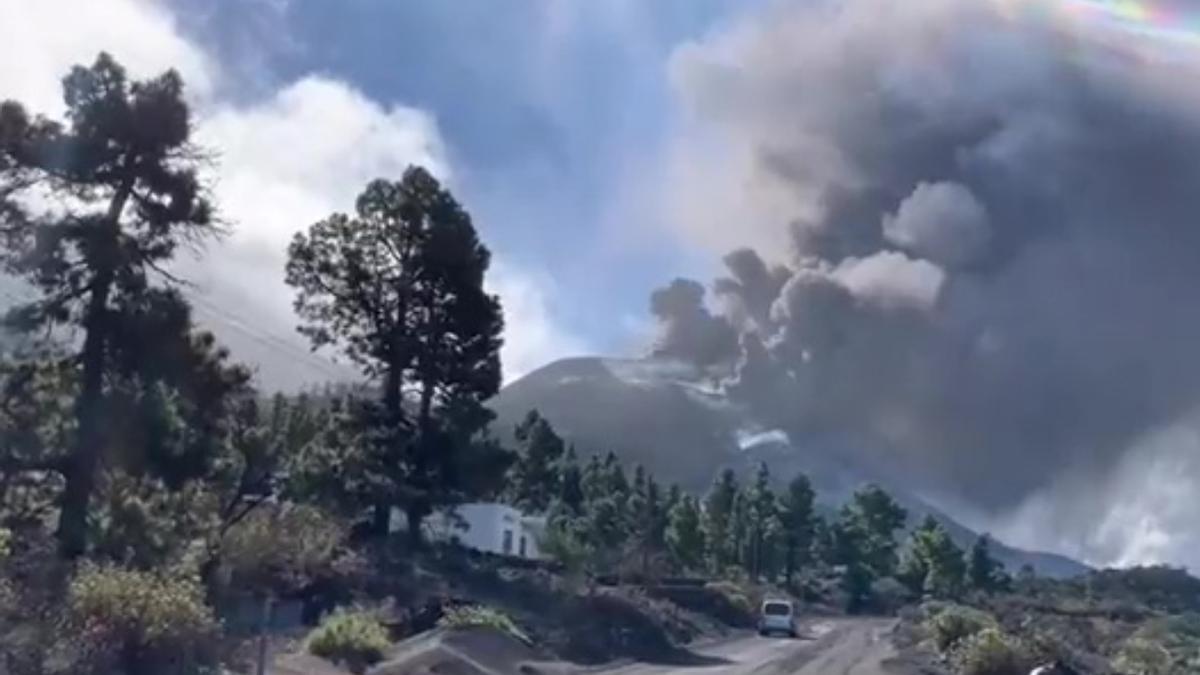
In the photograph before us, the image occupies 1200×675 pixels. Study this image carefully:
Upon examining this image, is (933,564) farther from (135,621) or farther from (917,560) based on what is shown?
(135,621)

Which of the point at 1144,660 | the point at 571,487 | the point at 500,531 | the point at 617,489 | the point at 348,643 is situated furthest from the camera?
the point at 617,489

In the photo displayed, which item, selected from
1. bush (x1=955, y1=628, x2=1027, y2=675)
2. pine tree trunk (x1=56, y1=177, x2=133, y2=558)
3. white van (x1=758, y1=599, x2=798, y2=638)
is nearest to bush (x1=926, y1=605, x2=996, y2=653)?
bush (x1=955, y1=628, x2=1027, y2=675)

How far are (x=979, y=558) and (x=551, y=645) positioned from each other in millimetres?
81060

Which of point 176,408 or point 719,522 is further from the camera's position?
point 719,522

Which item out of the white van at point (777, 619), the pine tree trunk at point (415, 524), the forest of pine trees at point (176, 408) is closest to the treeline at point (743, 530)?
the white van at point (777, 619)

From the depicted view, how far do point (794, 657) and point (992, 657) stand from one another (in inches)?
388

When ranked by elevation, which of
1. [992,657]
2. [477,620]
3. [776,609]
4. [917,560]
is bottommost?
[992,657]

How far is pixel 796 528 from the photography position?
12850cm

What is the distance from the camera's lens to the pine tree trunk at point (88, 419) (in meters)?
30.3

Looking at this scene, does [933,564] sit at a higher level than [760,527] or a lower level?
lower

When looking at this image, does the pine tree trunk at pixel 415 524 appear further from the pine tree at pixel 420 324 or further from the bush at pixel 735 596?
the bush at pixel 735 596

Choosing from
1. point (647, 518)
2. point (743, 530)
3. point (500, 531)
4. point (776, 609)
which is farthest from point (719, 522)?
point (776, 609)

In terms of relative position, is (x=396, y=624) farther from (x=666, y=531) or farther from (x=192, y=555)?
(x=666, y=531)

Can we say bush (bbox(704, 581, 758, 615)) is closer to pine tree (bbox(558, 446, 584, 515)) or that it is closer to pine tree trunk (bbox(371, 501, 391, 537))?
pine tree (bbox(558, 446, 584, 515))
